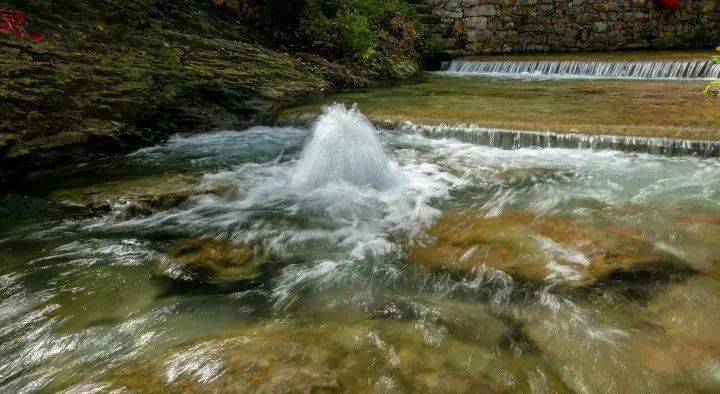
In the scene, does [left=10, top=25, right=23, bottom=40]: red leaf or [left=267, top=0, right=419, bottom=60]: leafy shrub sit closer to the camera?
[left=10, top=25, right=23, bottom=40]: red leaf

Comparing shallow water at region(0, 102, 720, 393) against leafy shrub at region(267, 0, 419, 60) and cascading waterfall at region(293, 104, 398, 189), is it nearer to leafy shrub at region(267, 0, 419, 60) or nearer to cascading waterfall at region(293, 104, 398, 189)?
cascading waterfall at region(293, 104, 398, 189)

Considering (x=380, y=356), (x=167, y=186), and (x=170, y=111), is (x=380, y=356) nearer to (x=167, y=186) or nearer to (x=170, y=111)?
(x=167, y=186)

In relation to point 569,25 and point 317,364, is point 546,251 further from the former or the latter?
point 569,25

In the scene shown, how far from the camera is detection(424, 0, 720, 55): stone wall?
12.8 metres

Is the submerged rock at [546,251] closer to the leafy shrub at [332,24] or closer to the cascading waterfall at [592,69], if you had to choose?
the leafy shrub at [332,24]

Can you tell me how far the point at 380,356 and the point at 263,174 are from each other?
3.44 meters

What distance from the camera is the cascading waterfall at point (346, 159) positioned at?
460 centimetres

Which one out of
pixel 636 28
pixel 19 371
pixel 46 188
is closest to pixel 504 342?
pixel 19 371

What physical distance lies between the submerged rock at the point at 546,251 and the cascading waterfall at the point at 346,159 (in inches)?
50.3

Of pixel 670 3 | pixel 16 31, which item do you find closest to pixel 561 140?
pixel 16 31

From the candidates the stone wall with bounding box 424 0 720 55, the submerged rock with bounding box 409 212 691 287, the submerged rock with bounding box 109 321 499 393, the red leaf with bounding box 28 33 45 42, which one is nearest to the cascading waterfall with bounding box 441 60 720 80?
the stone wall with bounding box 424 0 720 55

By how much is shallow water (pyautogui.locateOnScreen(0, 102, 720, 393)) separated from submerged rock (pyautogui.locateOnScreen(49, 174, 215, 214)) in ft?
0.24

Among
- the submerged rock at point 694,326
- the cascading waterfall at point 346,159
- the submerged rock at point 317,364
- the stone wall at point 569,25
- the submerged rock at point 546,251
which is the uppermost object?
the stone wall at point 569,25

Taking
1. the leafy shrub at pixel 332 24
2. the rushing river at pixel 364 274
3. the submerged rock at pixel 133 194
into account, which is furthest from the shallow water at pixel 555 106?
the submerged rock at pixel 133 194
